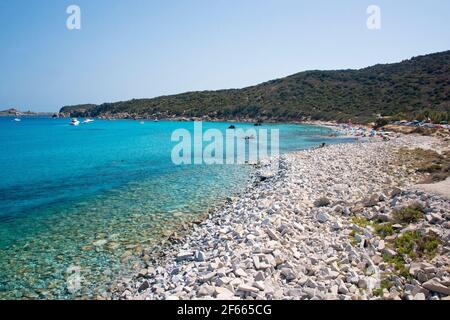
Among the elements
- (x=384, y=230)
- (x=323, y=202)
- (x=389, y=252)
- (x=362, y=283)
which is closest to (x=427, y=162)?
(x=323, y=202)

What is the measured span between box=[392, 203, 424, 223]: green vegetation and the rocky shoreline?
0.10ft

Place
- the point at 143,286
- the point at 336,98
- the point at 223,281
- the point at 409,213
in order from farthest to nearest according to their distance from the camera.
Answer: the point at 336,98 < the point at 409,213 < the point at 143,286 < the point at 223,281

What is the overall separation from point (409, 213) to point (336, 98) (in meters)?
94.3

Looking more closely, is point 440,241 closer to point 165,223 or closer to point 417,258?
point 417,258

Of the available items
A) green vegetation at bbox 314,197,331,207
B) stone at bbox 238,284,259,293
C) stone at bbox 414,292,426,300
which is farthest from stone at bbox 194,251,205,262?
green vegetation at bbox 314,197,331,207

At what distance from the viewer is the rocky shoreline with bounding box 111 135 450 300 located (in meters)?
6.64

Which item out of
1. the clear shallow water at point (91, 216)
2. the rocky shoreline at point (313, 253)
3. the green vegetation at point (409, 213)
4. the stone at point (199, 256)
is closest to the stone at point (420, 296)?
the rocky shoreline at point (313, 253)

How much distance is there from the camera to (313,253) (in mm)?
8414

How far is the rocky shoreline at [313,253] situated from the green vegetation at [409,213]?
1.2 inches

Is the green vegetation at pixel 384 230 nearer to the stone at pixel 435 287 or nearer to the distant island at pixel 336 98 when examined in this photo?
the stone at pixel 435 287

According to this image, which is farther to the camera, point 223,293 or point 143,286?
point 143,286

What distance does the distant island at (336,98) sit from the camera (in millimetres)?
73812

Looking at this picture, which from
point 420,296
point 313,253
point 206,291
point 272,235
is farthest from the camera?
point 272,235

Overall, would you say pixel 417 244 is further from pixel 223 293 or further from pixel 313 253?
pixel 223 293
